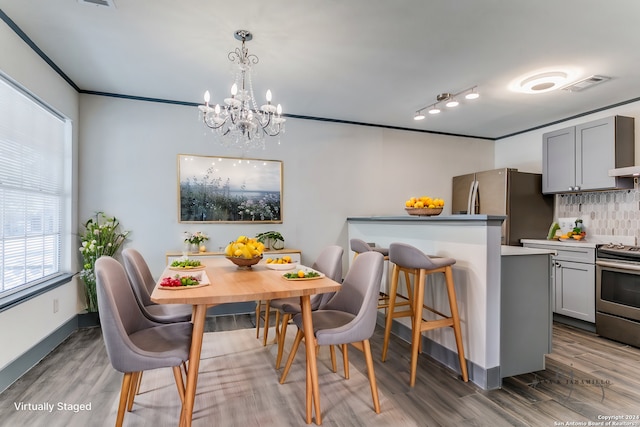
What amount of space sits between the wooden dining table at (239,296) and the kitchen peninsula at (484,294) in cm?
114

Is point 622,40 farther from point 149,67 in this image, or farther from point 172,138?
point 172,138

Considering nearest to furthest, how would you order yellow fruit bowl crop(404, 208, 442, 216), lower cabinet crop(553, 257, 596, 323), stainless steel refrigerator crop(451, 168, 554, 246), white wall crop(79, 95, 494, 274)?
1. yellow fruit bowl crop(404, 208, 442, 216)
2. lower cabinet crop(553, 257, 596, 323)
3. white wall crop(79, 95, 494, 274)
4. stainless steel refrigerator crop(451, 168, 554, 246)

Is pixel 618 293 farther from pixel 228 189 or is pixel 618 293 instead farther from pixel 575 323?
pixel 228 189

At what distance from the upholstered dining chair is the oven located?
388 centimetres

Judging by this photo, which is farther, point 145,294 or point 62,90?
point 62,90

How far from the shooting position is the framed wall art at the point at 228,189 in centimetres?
398

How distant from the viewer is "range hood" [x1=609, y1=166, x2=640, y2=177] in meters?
3.37

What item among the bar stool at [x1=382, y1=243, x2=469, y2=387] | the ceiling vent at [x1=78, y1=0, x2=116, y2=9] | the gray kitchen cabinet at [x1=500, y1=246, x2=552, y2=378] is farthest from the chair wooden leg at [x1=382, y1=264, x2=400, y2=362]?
the ceiling vent at [x1=78, y1=0, x2=116, y2=9]

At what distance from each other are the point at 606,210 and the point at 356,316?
3838mm

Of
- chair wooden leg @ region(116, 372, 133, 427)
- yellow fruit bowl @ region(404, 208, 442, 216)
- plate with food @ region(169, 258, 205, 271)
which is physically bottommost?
chair wooden leg @ region(116, 372, 133, 427)

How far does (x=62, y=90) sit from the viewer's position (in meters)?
3.17

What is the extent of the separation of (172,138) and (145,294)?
7.03 ft

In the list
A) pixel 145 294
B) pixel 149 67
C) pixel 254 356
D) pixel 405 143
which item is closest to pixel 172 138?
pixel 149 67

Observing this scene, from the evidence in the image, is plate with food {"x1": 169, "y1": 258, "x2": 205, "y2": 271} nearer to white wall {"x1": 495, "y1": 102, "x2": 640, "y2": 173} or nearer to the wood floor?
the wood floor
